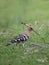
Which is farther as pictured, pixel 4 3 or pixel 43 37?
pixel 43 37

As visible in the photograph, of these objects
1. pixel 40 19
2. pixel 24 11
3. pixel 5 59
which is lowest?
pixel 5 59

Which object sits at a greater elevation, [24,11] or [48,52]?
[24,11]

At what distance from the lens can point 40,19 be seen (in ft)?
18.9

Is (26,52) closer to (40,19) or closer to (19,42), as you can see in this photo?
(19,42)

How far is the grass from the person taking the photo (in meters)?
3.32

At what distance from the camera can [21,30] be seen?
5.13m

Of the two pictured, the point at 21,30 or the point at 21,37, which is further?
the point at 21,30

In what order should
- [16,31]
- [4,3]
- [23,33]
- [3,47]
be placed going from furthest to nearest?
[16,31] → [23,33] → [3,47] → [4,3]

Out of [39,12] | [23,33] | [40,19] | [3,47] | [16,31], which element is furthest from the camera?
[39,12]

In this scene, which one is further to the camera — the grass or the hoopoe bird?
the hoopoe bird

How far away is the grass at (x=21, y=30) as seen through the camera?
332 cm

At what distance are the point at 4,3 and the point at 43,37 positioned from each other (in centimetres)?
172

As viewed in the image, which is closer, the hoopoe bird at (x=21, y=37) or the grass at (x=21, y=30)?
the grass at (x=21, y=30)

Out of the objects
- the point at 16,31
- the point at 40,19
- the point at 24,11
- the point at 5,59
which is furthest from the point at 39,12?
the point at 24,11
